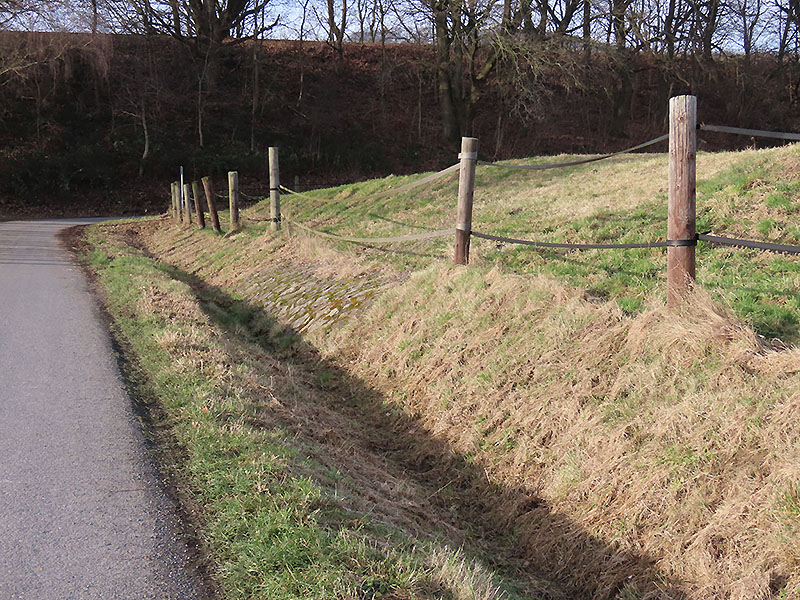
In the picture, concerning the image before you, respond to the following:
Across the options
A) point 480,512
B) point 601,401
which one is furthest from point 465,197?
point 480,512

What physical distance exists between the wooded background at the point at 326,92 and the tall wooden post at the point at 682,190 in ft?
75.8

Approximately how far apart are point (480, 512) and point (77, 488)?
2.48 metres

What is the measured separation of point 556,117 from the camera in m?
39.2

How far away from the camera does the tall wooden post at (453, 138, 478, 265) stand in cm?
742

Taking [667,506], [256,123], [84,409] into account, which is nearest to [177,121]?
[256,123]

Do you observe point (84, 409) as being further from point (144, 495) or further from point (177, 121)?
point (177, 121)

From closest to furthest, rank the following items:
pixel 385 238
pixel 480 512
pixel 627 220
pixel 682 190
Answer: pixel 480 512 → pixel 682 190 → pixel 627 220 → pixel 385 238

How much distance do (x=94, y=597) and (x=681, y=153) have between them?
4.47 meters

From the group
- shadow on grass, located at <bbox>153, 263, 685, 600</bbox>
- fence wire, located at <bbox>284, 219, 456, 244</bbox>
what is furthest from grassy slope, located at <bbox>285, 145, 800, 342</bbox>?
shadow on grass, located at <bbox>153, 263, 685, 600</bbox>

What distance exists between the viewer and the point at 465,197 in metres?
7.48

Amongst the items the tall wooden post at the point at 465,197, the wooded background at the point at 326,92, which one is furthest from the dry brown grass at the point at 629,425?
the wooded background at the point at 326,92

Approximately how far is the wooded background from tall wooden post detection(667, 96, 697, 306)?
23.1 metres

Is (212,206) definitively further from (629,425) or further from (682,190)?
(629,425)

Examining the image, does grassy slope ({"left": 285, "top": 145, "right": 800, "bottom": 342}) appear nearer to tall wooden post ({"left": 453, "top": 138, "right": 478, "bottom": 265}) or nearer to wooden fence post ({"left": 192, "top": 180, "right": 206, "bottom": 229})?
tall wooden post ({"left": 453, "top": 138, "right": 478, "bottom": 265})
